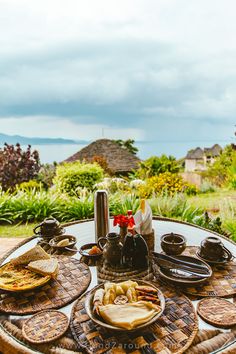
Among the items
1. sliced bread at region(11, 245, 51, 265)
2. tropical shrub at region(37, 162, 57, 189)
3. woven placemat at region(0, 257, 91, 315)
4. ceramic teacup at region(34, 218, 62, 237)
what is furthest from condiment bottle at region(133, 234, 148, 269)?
tropical shrub at region(37, 162, 57, 189)

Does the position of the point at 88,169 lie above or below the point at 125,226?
above

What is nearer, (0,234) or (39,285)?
(39,285)

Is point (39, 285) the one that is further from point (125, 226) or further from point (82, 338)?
point (125, 226)

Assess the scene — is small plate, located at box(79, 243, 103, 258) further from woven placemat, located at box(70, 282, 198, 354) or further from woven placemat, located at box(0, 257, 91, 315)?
woven placemat, located at box(70, 282, 198, 354)

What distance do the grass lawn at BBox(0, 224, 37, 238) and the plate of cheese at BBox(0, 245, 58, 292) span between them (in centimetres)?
251

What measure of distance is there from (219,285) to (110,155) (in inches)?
647

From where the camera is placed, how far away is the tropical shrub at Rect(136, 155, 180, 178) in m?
8.01

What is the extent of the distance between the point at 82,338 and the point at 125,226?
678 millimetres

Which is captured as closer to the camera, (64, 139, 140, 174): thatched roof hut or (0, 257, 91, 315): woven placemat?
(0, 257, 91, 315): woven placemat

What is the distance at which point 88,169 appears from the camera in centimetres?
708

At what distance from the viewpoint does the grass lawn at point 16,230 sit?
12.6 ft

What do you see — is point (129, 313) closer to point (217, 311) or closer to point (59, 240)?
point (217, 311)

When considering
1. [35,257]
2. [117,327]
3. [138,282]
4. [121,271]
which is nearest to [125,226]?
[121,271]

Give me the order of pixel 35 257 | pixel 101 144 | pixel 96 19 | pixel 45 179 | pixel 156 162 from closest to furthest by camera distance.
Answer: pixel 35 257 → pixel 96 19 → pixel 156 162 → pixel 45 179 → pixel 101 144
